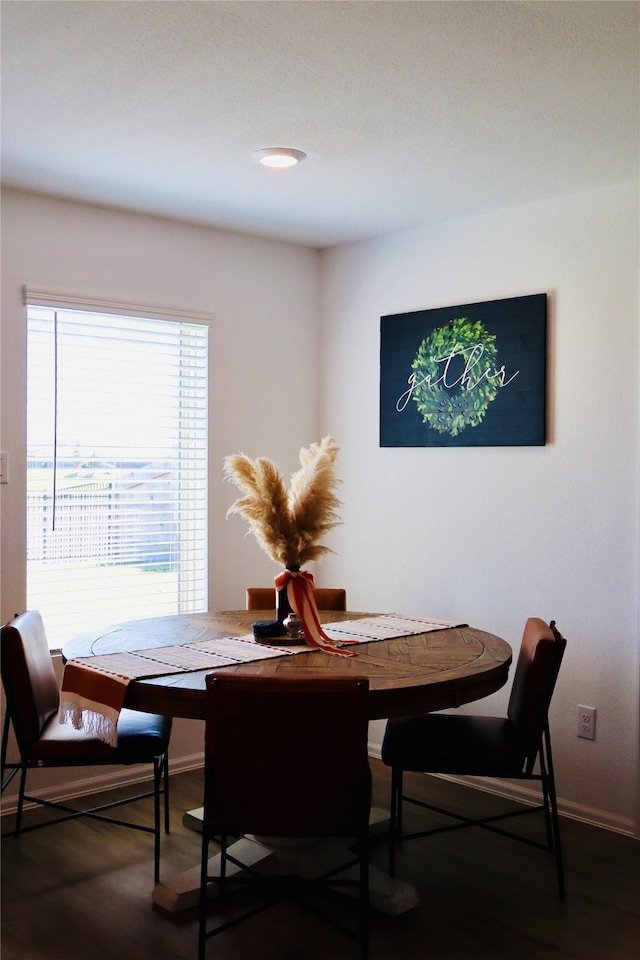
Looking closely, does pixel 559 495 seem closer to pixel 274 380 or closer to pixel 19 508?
pixel 274 380

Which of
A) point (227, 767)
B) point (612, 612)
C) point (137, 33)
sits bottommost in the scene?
point (227, 767)

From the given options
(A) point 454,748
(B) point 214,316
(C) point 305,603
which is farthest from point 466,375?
(A) point 454,748

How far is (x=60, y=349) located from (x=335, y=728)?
7.29ft

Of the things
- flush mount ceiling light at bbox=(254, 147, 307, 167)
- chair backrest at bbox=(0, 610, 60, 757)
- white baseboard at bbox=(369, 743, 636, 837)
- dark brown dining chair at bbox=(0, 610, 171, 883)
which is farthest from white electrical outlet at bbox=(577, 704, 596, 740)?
flush mount ceiling light at bbox=(254, 147, 307, 167)

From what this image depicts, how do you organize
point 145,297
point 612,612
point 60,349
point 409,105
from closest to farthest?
point 409,105 < point 612,612 < point 60,349 < point 145,297

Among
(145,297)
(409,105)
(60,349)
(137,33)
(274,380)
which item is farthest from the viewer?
(274,380)

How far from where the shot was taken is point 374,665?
2.81 m

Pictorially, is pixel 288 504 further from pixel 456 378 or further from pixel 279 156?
pixel 456 378

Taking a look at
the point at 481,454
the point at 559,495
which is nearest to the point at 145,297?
the point at 481,454

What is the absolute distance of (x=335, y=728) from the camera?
239 centimetres

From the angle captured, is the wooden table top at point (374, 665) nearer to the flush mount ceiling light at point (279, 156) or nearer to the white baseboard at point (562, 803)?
the white baseboard at point (562, 803)

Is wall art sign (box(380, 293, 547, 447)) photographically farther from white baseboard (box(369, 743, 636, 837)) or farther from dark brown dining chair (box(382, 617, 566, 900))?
white baseboard (box(369, 743, 636, 837))

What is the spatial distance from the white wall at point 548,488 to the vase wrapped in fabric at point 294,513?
114 cm

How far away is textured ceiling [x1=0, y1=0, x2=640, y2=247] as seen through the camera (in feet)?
7.39
